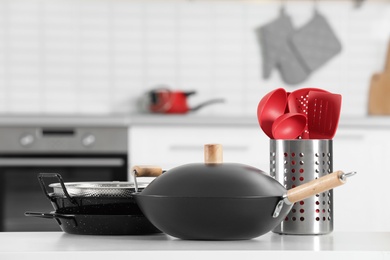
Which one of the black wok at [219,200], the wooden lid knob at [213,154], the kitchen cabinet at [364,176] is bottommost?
the kitchen cabinet at [364,176]

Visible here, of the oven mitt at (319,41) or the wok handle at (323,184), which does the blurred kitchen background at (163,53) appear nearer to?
the oven mitt at (319,41)

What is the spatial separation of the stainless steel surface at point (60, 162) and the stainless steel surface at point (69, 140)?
0.04 meters

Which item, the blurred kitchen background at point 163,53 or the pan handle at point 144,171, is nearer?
the pan handle at point 144,171

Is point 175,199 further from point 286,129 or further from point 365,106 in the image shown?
point 365,106

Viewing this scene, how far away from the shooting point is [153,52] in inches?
164

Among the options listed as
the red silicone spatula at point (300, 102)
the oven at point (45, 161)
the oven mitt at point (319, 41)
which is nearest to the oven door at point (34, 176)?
the oven at point (45, 161)

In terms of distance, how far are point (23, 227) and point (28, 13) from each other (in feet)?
4.34

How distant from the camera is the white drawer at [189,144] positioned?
3430mm

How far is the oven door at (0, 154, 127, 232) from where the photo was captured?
3.37 meters

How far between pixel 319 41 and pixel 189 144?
3.92ft

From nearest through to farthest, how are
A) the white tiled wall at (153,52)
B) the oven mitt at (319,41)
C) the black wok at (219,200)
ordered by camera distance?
the black wok at (219,200) < the white tiled wall at (153,52) < the oven mitt at (319,41)

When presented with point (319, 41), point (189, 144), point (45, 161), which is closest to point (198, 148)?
point (189, 144)

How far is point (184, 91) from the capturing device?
4109 millimetres

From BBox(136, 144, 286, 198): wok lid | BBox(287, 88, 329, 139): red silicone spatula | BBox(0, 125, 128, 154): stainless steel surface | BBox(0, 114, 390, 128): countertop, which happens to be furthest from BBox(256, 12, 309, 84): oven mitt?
BBox(136, 144, 286, 198): wok lid
